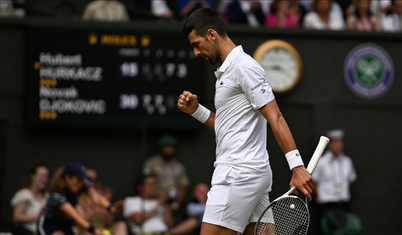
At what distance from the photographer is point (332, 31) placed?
10.4 metres

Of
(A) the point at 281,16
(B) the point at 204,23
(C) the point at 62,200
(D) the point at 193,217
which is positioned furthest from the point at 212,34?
(A) the point at 281,16

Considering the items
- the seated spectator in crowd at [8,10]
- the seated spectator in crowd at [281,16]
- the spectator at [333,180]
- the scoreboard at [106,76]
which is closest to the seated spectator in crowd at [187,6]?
the scoreboard at [106,76]

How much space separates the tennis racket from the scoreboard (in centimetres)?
568

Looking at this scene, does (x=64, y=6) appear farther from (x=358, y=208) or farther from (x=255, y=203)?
(x=255, y=203)

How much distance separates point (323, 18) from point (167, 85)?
292 centimetres

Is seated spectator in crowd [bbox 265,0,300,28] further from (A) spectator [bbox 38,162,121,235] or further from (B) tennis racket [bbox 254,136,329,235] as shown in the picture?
(B) tennis racket [bbox 254,136,329,235]

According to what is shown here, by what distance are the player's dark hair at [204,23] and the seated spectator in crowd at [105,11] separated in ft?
19.5

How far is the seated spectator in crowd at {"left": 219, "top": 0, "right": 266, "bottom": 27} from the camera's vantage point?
33.3 ft

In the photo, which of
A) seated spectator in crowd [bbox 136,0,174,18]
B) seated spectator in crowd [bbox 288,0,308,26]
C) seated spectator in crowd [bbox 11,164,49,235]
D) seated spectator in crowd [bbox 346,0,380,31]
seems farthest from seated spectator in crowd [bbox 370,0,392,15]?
seated spectator in crowd [bbox 11,164,49,235]

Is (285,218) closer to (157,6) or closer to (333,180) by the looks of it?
(333,180)

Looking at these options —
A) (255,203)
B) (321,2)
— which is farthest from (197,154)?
(255,203)

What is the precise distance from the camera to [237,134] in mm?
3607

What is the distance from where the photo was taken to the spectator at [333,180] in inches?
370

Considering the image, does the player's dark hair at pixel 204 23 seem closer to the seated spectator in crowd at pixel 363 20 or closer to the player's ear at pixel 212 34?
the player's ear at pixel 212 34
